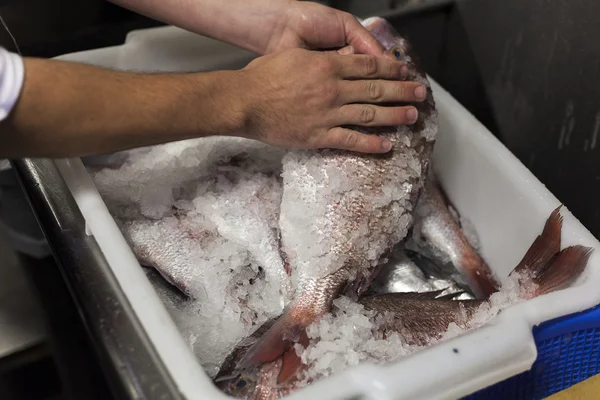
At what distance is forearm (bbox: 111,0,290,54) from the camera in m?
1.10

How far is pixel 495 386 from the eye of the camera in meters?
0.84

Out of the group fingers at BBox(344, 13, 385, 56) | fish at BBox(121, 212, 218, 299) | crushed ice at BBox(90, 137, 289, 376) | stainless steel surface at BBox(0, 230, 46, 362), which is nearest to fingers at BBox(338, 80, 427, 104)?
fingers at BBox(344, 13, 385, 56)

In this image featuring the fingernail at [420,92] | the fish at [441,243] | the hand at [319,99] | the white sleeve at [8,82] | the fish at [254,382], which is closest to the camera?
the white sleeve at [8,82]

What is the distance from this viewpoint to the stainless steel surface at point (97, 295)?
0.74 metres

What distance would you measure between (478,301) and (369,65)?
401 millimetres

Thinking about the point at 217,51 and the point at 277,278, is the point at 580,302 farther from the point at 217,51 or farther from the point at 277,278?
the point at 217,51

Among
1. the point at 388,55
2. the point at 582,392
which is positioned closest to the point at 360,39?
the point at 388,55

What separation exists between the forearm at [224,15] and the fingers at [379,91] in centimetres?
21

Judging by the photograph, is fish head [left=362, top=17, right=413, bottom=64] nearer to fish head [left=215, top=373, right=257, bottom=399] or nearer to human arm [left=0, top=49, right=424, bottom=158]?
human arm [left=0, top=49, right=424, bottom=158]

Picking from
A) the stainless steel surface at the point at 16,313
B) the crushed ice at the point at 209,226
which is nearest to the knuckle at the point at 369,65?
the crushed ice at the point at 209,226

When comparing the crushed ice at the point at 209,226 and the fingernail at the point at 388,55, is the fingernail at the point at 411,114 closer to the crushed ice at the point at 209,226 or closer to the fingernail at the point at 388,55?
the fingernail at the point at 388,55

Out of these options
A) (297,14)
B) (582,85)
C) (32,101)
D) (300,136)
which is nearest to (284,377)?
(300,136)

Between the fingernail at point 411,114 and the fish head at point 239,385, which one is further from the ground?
the fingernail at point 411,114

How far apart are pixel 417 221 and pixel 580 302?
38cm
